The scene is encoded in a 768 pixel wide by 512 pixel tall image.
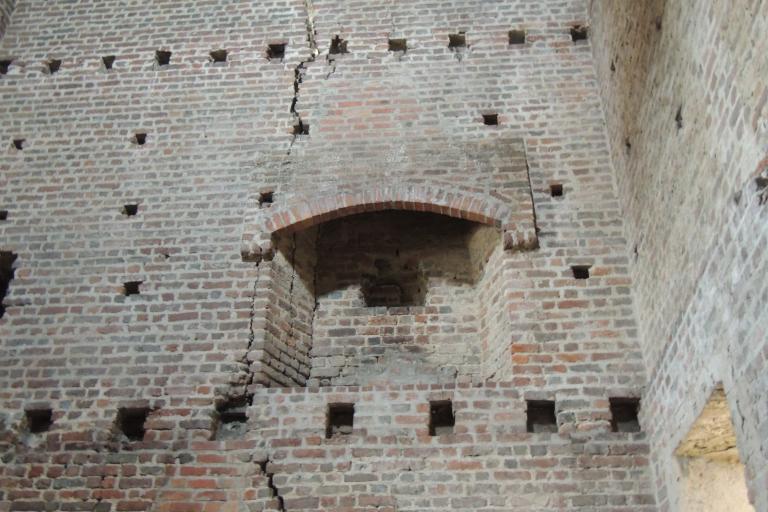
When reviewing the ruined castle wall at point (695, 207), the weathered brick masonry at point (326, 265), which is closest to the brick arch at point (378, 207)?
the weathered brick masonry at point (326, 265)

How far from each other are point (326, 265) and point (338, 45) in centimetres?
211

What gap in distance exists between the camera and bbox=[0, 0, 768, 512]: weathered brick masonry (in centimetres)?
469

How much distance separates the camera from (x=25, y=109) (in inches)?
270

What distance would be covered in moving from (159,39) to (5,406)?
3.70 metres

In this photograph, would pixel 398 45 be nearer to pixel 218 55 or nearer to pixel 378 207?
pixel 218 55

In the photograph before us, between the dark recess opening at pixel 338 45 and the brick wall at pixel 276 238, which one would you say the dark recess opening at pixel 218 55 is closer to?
the brick wall at pixel 276 238

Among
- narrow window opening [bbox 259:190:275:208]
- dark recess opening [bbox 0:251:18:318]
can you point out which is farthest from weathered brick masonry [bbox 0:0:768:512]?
dark recess opening [bbox 0:251:18:318]

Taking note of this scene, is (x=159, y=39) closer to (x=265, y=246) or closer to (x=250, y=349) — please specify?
(x=265, y=246)

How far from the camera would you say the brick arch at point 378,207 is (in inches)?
223

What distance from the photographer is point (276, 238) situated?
5.81 meters

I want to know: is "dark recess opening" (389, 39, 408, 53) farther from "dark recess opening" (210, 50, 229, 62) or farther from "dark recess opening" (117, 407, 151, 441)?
"dark recess opening" (117, 407, 151, 441)

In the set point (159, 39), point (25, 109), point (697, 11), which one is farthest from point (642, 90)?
point (25, 109)

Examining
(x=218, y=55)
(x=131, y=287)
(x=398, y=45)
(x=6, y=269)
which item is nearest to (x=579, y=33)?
(x=398, y=45)

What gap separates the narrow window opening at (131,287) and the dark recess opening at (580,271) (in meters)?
3.13
